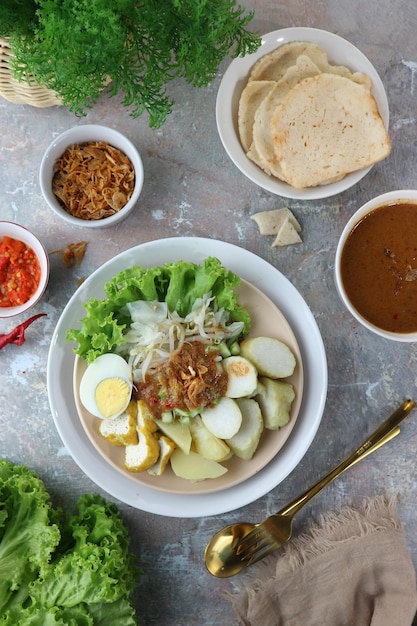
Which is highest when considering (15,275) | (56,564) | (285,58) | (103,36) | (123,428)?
(103,36)

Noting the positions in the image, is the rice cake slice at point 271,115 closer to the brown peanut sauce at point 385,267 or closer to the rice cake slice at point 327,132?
the rice cake slice at point 327,132

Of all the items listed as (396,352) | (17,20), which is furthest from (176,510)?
(17,20)

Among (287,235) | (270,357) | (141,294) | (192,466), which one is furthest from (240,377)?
(287,235)

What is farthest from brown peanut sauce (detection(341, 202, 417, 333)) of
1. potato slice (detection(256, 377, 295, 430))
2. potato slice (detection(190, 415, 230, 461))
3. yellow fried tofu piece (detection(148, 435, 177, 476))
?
yellow fried tofu piece (detection(148, 435, 177, 476))

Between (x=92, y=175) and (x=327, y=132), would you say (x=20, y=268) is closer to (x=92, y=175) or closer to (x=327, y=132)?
(x=92, y=175)

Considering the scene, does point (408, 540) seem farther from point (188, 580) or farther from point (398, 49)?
point (398, 49)

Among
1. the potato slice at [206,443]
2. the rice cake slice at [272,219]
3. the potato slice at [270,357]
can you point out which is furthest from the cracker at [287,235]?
the potato slice at [206,443]
